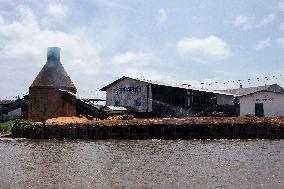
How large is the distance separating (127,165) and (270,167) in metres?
6.15

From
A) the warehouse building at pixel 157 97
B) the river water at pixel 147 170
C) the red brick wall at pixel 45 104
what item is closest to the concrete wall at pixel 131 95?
the warehouse building at pixel 157 97

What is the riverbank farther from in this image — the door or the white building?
the door

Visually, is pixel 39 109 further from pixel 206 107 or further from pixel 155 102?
pixel 206 107

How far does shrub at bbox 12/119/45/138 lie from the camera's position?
125ft

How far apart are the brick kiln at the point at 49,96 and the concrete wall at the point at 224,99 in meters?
21.6

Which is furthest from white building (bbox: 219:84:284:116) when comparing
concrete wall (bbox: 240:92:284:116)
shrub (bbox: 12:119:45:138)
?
shrub (bbox: 12:119:45:138)

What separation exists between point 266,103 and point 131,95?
57.5 ft

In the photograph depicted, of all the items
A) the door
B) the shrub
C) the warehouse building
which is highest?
the warehouse building

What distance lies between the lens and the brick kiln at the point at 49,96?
47.2 metres

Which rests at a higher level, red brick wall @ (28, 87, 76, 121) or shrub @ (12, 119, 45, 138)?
red brick wall @ (28, 87, 76, 121)

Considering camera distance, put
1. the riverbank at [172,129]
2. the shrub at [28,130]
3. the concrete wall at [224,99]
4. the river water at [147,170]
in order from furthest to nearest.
A: the concrete wall at [224,99] → the shrub at [28,130] → the riverbank at [172,129] → the river water at [147,170]

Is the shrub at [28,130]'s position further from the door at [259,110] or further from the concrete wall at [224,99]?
the concrete wall at [224,99]

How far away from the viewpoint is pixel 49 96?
155 feet

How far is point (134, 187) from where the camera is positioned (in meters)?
12.4
